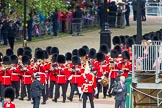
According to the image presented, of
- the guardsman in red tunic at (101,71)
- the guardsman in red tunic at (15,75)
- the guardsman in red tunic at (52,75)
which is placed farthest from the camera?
the guardsman in red tunic at (101,71)

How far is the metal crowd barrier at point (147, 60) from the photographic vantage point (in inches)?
882

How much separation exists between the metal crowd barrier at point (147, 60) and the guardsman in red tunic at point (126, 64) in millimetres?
3423

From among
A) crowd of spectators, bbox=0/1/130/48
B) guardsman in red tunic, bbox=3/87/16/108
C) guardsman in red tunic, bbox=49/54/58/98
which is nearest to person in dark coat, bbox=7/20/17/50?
crowd of spectators, bbox=0/1/130/48

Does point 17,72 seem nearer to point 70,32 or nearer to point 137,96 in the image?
point 137,96

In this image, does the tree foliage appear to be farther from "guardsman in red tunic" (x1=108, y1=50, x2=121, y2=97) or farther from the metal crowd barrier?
the metal crowd barrier

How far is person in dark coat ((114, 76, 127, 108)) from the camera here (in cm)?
2453

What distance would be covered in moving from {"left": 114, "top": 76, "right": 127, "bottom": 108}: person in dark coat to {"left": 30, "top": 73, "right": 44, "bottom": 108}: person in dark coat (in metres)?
2.29

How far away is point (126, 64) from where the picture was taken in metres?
27.9

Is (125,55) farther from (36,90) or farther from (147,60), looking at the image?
(147,60)

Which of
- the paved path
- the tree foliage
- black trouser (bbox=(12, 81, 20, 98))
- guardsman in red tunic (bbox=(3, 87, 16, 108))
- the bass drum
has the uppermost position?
the tree foliage

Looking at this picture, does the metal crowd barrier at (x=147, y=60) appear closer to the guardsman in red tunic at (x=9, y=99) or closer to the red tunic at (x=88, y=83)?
the red tunic at (x=88, y=83)

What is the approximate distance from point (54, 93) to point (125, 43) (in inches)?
236

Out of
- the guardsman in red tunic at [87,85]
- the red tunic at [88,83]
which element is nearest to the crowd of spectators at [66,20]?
the guardsman in red tunic at [87,85]

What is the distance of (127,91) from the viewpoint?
24875 millimetres
